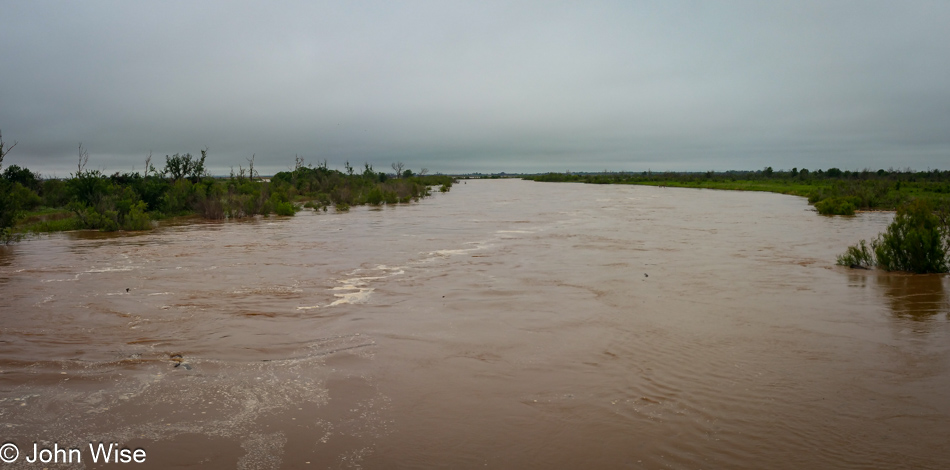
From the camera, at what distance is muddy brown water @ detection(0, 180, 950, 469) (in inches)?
173

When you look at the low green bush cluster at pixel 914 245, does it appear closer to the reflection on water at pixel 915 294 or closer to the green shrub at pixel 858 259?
Result: the green shrub at pixel 858 259

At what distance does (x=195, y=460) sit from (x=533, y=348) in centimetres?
378

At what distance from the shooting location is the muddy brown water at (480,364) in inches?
173

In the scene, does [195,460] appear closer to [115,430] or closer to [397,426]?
[115,430]

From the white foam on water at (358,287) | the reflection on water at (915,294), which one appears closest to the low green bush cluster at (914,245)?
the reflection on water at (915,294)

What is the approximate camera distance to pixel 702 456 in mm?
4164

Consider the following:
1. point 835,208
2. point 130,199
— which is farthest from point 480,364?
point 835,208

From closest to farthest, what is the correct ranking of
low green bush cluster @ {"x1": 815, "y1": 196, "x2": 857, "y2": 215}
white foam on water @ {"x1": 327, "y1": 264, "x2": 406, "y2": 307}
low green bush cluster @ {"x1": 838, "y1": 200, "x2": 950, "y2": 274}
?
white foam on water @ {"x1": 327, "y1": 264, "x2": 406, "y2": 307}, low green bush cluster @ {"x1": 838, "y1": 200, "x2": 950, "y2": 274}, low green bush cluster @ {"x1": 815, "y1": 196, "x2": 857, "y2": 215}

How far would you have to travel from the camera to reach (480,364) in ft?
20.6

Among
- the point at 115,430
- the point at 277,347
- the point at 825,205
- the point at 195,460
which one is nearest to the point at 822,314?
the point at 277,347

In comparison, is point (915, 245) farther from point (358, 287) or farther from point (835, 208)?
point (835, 208)

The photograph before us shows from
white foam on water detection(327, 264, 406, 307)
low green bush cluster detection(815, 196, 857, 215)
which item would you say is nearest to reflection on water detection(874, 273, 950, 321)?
white foam on water detection(327, 264, 406, 307)

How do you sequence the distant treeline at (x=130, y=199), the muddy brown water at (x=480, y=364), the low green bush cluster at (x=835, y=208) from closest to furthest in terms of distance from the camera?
1. the muddy brown water at (x=480, y=364)
2. the distant treeline at (x=130, y=199)
3. the low green bush cluster at (x=835, y=208)

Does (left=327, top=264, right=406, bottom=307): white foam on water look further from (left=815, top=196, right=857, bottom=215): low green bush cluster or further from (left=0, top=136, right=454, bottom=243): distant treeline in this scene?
(left=815, top=196, right=857, bottom=215): low green bush cluster
